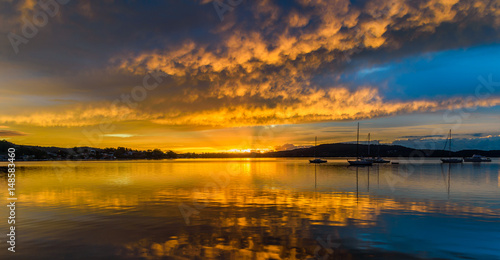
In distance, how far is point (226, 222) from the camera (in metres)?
20.6

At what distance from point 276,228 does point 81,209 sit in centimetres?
1736

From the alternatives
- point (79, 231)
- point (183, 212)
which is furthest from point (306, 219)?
point (79, 231)

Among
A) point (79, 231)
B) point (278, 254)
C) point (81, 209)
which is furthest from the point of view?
point (81, 209)

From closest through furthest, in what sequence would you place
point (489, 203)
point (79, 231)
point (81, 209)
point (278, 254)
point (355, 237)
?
point (278, 254) < point (355, 237) < point (79, 231) < point (81, 209) < point (489, 203)

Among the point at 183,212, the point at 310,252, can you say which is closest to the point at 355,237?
the point at 310,252

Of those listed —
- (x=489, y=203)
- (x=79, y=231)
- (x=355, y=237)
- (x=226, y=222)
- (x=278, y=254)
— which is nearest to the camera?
(x=278, y=254)

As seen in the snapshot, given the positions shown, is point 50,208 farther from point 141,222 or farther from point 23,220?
point 141,222

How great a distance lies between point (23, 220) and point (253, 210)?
53.7 ft

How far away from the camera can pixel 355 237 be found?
Result: 16.8 metres

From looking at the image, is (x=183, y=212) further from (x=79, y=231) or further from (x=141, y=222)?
(x=79, y=231)

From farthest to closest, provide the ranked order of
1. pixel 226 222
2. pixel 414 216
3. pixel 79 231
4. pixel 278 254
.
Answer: pixel 414 216 → pixel 226 222 → pixel 79 231 → pixel 278 254

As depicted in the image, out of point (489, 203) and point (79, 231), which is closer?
point (79, 231)

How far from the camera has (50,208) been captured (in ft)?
87.0

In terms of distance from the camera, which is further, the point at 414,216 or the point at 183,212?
the point at 183,212
